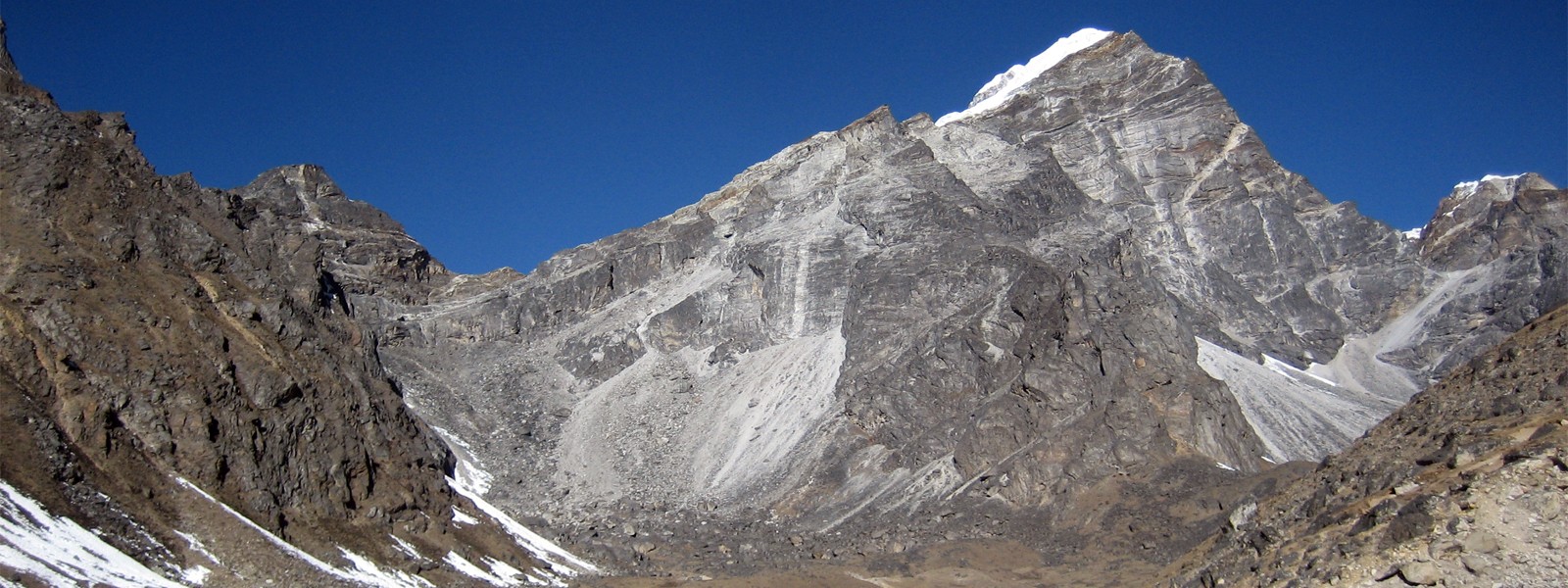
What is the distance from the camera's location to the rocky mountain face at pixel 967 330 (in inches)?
3292

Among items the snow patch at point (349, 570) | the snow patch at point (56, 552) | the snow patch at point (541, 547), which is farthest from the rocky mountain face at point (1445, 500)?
the snow patch at point (541, 547)

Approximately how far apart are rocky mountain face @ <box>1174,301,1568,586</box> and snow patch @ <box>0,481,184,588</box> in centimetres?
3380

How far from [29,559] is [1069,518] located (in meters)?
54.1

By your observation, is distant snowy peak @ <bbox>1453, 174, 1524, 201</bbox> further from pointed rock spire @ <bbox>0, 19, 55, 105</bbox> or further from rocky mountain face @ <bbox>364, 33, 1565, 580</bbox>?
pointed rock spire @ <bbox>0, 19, 55, 105</bbox>

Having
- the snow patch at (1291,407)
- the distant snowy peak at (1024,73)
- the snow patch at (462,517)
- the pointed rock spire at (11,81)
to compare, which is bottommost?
the snow patch at (462,517)

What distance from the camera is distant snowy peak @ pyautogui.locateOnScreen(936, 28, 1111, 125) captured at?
167375 mm

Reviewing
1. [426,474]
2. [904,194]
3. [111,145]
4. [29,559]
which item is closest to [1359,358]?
[904,194]

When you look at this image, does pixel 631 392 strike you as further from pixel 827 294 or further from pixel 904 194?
pixel 904 194

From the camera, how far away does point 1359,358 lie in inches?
5187

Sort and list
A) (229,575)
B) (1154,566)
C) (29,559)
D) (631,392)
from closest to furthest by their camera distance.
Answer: (29,559)
(229,575)
(1154,566)
(631,392)

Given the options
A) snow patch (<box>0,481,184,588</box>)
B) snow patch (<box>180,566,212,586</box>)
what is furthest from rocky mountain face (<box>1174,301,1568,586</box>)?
snow patch (<box>0,481,184,588</box>)

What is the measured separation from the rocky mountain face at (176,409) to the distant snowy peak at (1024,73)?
9728cm

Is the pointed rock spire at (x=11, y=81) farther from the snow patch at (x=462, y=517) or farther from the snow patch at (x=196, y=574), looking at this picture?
the snow patch at (x=196, y=574)

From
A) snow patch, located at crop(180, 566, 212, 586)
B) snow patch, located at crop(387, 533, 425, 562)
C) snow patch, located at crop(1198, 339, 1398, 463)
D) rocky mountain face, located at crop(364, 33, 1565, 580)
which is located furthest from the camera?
snow patch, located at crop(1198, 339, 1398, 463)
